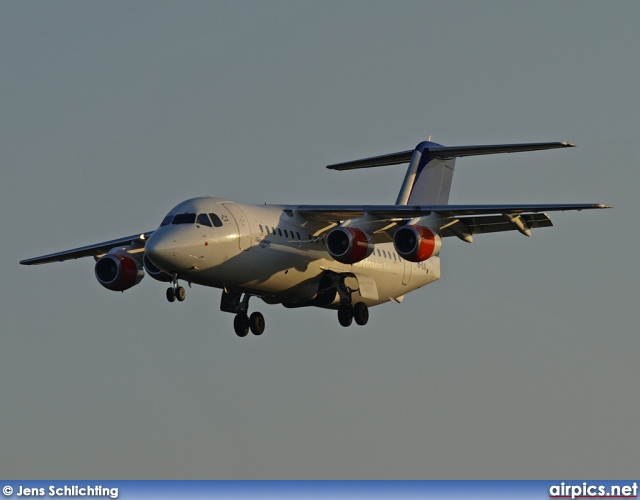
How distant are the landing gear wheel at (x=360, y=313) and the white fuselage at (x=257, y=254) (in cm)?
15

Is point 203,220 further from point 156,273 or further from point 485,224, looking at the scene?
point 485,224

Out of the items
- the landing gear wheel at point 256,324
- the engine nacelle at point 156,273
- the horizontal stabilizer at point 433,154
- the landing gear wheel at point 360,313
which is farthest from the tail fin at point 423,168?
the engine nacelle at point 156,273

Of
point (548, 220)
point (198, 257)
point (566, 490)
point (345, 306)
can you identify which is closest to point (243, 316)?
point (345, 306)

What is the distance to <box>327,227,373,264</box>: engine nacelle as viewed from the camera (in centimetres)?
2570

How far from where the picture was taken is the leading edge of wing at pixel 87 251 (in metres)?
28.0

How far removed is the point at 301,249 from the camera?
26.4 m

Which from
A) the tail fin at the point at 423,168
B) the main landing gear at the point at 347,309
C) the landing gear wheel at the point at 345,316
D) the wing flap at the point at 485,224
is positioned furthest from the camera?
the tail fin at the point at 423,168

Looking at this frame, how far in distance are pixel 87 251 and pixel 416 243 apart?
6.85 metres

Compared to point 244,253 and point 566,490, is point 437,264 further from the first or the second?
point 566,490

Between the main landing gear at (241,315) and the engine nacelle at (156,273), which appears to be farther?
the main landing gear at (241,315)

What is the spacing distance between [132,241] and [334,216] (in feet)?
13.0

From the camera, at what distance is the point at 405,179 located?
30.0m

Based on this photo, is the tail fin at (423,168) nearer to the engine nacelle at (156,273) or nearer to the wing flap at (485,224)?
the wing flap at (485,224)

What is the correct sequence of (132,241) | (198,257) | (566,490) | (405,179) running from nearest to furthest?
(566,490)
(198,257)
(132,241)
(405,179)
